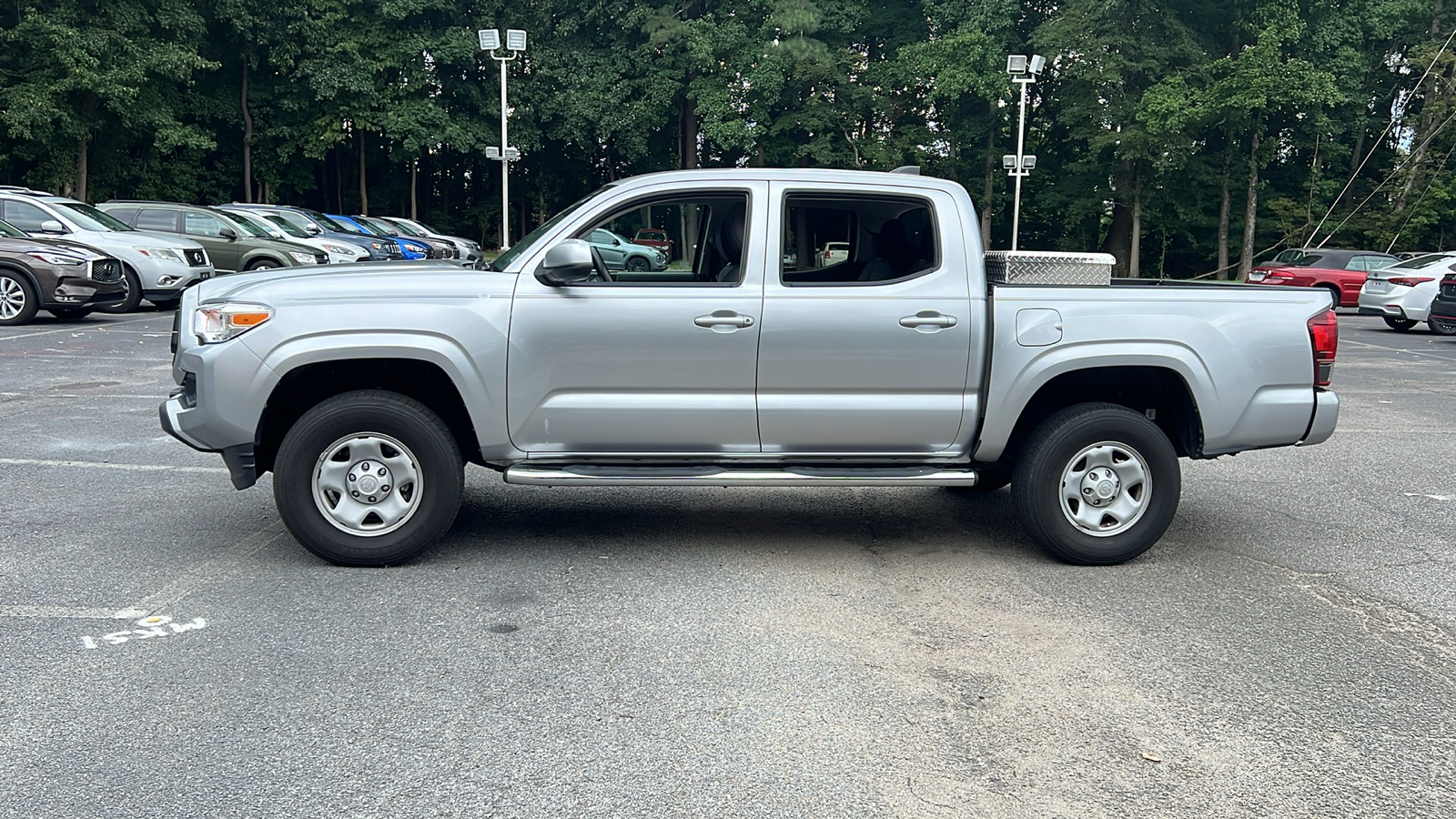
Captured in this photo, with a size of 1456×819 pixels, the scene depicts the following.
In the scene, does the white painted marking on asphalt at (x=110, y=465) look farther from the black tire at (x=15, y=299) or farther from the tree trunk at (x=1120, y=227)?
the tree trunk at (x=1120, y=227)

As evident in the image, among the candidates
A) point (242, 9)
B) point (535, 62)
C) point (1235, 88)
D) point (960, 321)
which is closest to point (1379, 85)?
point (1235, 88)

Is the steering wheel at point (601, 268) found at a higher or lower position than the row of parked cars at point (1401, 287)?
higher

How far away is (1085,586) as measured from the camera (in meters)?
5.64

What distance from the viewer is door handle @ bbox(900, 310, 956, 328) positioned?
18.8 feet

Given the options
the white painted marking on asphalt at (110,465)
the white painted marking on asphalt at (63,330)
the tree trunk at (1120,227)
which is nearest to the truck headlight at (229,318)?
the white painted marking on asphalt at (110,465)

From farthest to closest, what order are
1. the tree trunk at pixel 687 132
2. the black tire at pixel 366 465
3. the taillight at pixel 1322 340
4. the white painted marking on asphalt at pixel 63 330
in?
the tree trunk at pixel 687 132 → the white painted marking on asphalt at pixel 63 330 → the taillight at pixel 1322 340 → the black tire at pixel 366 465

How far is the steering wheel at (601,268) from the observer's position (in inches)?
237

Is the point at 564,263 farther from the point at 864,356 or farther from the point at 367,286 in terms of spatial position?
the point at 864,356

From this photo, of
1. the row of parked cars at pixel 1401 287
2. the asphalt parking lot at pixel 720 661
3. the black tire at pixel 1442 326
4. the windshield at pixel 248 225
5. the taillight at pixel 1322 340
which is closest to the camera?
the asphalt parking lot at pixel 720 661

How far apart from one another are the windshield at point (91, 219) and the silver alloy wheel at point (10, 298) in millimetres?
2227

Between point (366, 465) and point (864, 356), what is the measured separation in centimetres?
243

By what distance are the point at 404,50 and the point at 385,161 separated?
11728mm

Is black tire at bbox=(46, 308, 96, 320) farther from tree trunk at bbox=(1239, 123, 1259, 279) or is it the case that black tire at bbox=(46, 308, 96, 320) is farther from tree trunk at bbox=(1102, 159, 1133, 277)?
tree trunk at bbox=(1102, 159, 1133, 277)

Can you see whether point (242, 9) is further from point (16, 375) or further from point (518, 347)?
point (518, 347)
